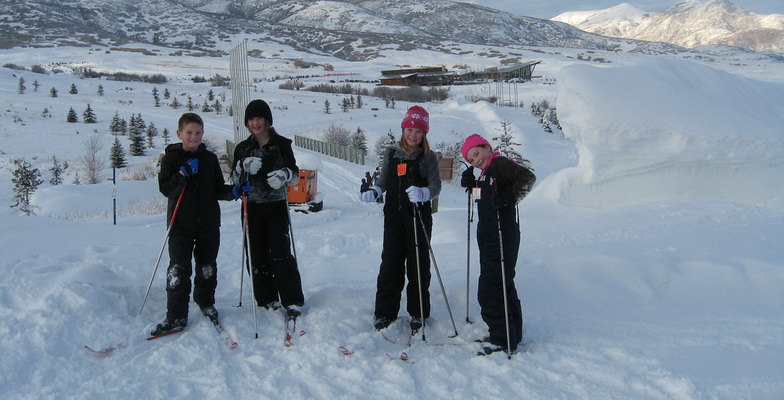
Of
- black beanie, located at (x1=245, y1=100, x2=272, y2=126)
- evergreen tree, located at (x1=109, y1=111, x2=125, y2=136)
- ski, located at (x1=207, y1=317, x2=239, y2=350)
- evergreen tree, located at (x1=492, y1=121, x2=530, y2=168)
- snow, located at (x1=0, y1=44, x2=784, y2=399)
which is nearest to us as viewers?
snow, located at (x1=0, y1=44, x2=784, y2=399)

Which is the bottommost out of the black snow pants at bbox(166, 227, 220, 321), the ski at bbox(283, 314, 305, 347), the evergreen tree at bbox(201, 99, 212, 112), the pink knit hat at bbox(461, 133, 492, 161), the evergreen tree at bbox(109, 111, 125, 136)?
the ski at bbox(283, 314, 305, 347)

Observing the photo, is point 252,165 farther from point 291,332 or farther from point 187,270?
point 291,332

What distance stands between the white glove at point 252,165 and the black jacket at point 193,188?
0.24m

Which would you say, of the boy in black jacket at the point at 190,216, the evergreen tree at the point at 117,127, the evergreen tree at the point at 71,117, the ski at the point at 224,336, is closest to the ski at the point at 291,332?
the ski at the point at 224,336

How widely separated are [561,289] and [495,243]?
166cm

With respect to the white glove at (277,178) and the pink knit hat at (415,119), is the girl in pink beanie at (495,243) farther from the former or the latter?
the white glove at (277,178)

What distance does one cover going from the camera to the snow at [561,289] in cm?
304

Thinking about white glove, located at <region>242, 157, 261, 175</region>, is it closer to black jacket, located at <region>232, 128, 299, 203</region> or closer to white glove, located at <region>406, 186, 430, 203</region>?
black jacket, located at <region>232, 128, 299, 203</region>

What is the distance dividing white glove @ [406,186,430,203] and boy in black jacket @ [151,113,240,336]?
1386 millimetres

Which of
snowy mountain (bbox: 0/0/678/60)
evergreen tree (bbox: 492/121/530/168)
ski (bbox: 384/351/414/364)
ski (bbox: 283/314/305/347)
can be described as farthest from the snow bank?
snowy mountain (bbox: 0/0/678/60)

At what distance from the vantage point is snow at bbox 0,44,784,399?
3.04 m

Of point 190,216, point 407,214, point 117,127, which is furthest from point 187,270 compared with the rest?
point 117,127

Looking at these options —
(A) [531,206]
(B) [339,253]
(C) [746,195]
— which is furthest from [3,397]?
(C) [746,195]

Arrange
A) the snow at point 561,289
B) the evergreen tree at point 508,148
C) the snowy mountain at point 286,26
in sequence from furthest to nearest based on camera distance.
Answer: the snowy mountain at point 286,26, the evergreen tree at point 508,148, the snow at point 561,289
